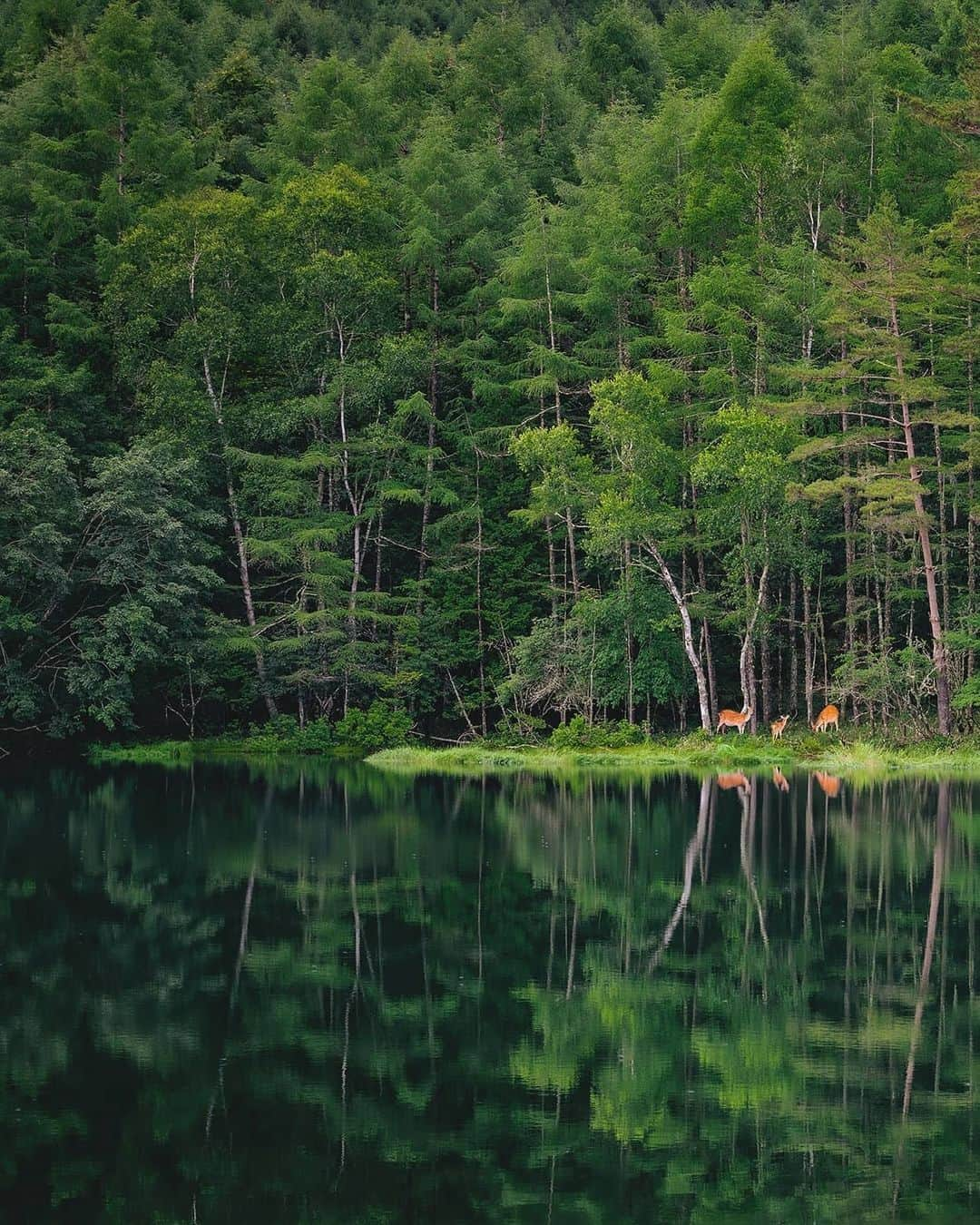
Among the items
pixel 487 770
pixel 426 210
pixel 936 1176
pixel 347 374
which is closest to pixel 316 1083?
pixel 936 1176

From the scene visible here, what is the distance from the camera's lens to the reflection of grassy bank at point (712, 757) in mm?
28859

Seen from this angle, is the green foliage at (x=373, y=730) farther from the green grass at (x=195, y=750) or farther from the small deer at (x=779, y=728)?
the small deer at (x=779, y=728)

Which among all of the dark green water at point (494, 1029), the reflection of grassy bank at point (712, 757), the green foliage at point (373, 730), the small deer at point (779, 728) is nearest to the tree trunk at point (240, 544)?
the green foliage at point (373, 730)

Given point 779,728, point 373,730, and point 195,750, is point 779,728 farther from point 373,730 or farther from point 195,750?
point 195,750

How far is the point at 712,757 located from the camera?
30.7m

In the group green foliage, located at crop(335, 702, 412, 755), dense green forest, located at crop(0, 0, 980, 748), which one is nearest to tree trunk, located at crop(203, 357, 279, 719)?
dense green forest, located at crop(0, 0, 980, 748)

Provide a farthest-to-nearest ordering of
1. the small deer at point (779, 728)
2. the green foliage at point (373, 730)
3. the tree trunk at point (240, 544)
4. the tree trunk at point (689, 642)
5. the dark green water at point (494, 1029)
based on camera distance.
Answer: the tree trunk at point (240, 544) → the green foliage at point (373, 730) → the tree trunk at point (689, 642) → the small deer at point (779, 728) → the dark green water at point (494, 1029)

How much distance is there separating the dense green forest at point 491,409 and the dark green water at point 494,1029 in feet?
54.3

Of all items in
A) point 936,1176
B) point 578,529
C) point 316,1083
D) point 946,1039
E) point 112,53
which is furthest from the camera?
point 112,53

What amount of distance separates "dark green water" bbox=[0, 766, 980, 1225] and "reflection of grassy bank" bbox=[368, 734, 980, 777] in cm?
1022

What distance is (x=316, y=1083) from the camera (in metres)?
8.44

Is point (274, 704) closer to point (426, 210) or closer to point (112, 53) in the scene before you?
point (426, 210)

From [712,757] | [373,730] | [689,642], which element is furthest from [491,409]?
[712,757]

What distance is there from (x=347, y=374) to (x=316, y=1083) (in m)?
30.8
